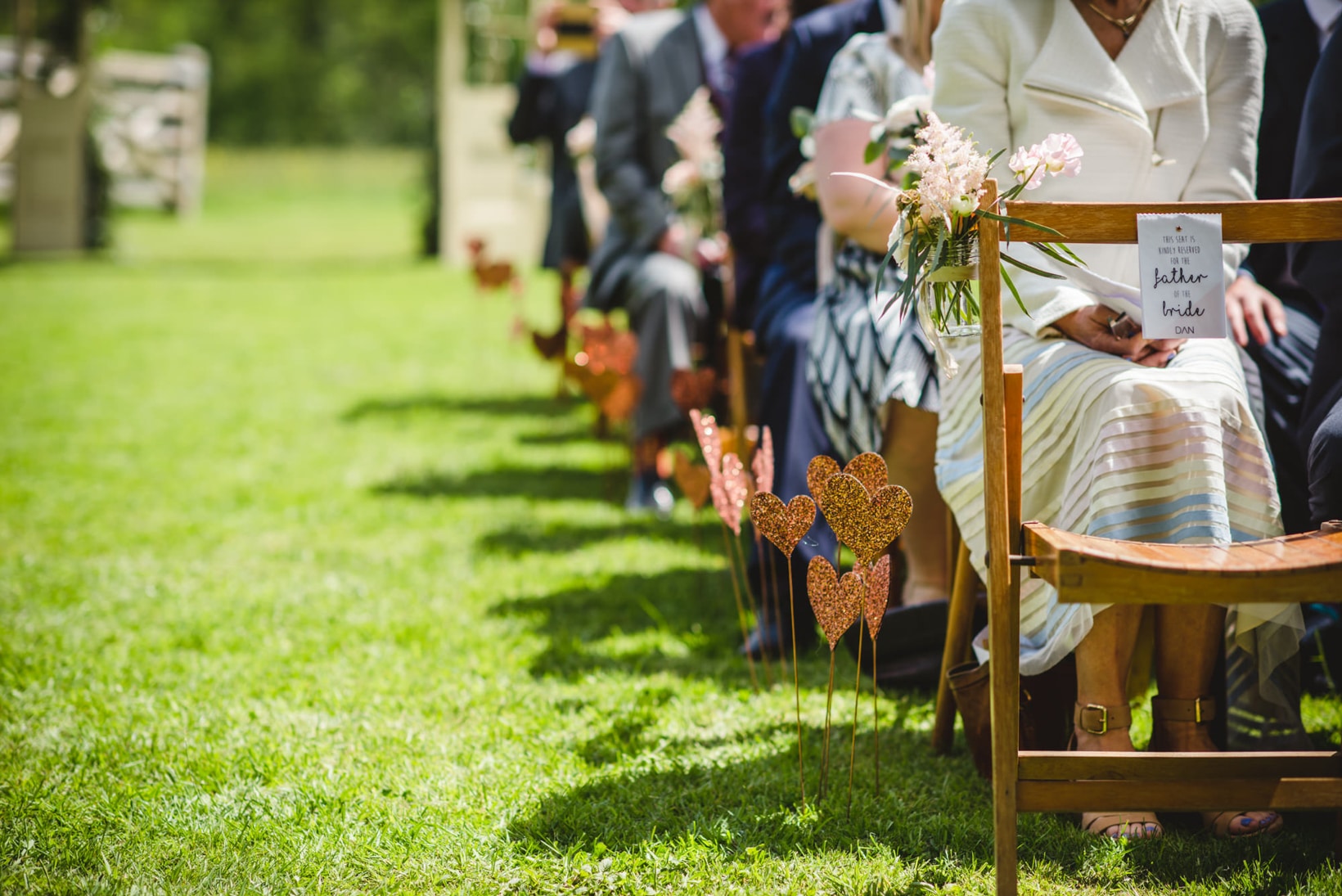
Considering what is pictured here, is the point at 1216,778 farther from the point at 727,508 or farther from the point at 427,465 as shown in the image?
the point at 427,465

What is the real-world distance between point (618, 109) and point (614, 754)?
120 inches

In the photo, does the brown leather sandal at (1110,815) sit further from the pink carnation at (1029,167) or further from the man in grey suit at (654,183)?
the man in grey suit at (654,183)

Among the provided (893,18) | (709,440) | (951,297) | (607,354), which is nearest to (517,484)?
(607,354)

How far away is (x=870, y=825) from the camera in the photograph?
222 centimetres

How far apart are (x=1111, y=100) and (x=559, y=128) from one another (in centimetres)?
476

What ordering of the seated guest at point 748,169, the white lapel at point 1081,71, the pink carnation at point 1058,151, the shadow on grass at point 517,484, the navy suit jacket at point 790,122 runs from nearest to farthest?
1. the pink carnation at point 1058,151
2. the white lapel at point 1081,71
3. the navy suit jacket at point 790,122
4. the seated guest at point 748,169
5. the shadow on grass at point 517,484

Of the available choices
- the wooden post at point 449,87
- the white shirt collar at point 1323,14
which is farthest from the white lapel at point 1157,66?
the wooden post at point 449,87

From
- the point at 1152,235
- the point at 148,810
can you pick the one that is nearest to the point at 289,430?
the point at 148,810

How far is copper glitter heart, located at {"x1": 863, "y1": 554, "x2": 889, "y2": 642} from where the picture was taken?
2.14 m

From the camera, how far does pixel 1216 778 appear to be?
1.90 metres

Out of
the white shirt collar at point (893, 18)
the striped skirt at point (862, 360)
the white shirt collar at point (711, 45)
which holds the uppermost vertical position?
the white shirt collar at point (711, 45)

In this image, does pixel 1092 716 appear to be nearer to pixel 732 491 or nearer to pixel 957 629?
pixel 957 629

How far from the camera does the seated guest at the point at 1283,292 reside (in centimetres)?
264

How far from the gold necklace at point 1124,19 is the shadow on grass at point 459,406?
4616 mm
